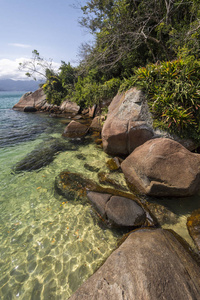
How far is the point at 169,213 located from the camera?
12.4 feet

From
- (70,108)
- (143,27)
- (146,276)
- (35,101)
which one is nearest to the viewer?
(146,276)

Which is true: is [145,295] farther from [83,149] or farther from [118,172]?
[83,149]

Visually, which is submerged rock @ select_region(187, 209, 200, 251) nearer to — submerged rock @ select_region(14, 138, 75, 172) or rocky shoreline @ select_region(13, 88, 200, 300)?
rocky shoreline @ select_region(13, 88, 200, 300)

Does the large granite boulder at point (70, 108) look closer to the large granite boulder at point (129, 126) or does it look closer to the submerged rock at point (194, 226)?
the large granite boulder at point (129, 126)

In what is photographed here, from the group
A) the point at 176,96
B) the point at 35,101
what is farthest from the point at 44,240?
the point at 35,101

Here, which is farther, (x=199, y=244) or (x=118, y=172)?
(x=118, y=172)

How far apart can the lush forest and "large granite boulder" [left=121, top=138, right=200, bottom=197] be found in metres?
1.79

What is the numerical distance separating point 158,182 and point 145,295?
110 inches

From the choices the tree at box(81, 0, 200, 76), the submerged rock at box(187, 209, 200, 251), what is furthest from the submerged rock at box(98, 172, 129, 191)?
the tree at box(81, 0, 200, 76)

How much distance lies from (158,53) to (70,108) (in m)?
11.9

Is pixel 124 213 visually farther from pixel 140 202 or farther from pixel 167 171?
pixel 167 171

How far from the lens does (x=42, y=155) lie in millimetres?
7133

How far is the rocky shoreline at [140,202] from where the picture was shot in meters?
1.95

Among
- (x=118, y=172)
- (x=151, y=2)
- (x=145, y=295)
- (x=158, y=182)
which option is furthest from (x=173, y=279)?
(x=151, y=2)
